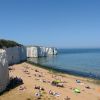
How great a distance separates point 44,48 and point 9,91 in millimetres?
106778

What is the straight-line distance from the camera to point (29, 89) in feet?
103

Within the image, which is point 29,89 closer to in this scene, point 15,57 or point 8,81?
point 8,81

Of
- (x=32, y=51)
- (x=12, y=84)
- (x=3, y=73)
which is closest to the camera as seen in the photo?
(x=3, y=73)

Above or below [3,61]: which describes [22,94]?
below

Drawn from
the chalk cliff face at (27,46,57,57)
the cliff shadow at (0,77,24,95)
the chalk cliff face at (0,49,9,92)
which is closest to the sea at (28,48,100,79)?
the chalk cliff face at (27,46,57,57)

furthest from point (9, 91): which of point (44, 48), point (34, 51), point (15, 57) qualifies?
point (44, 48)

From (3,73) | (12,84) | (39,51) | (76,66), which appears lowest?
(76,66)

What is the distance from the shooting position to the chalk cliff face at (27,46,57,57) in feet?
397

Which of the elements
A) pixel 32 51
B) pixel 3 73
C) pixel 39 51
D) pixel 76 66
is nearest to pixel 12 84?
pixel 3 73

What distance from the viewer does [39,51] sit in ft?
→ 424

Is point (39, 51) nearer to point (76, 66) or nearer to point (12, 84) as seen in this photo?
point (76, 66)

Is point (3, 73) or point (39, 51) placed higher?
point (39, 51)

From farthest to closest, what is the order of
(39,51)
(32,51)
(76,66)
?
(39,51), (32,51), (76,66)

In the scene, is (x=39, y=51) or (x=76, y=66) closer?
(x=76, y=66)
